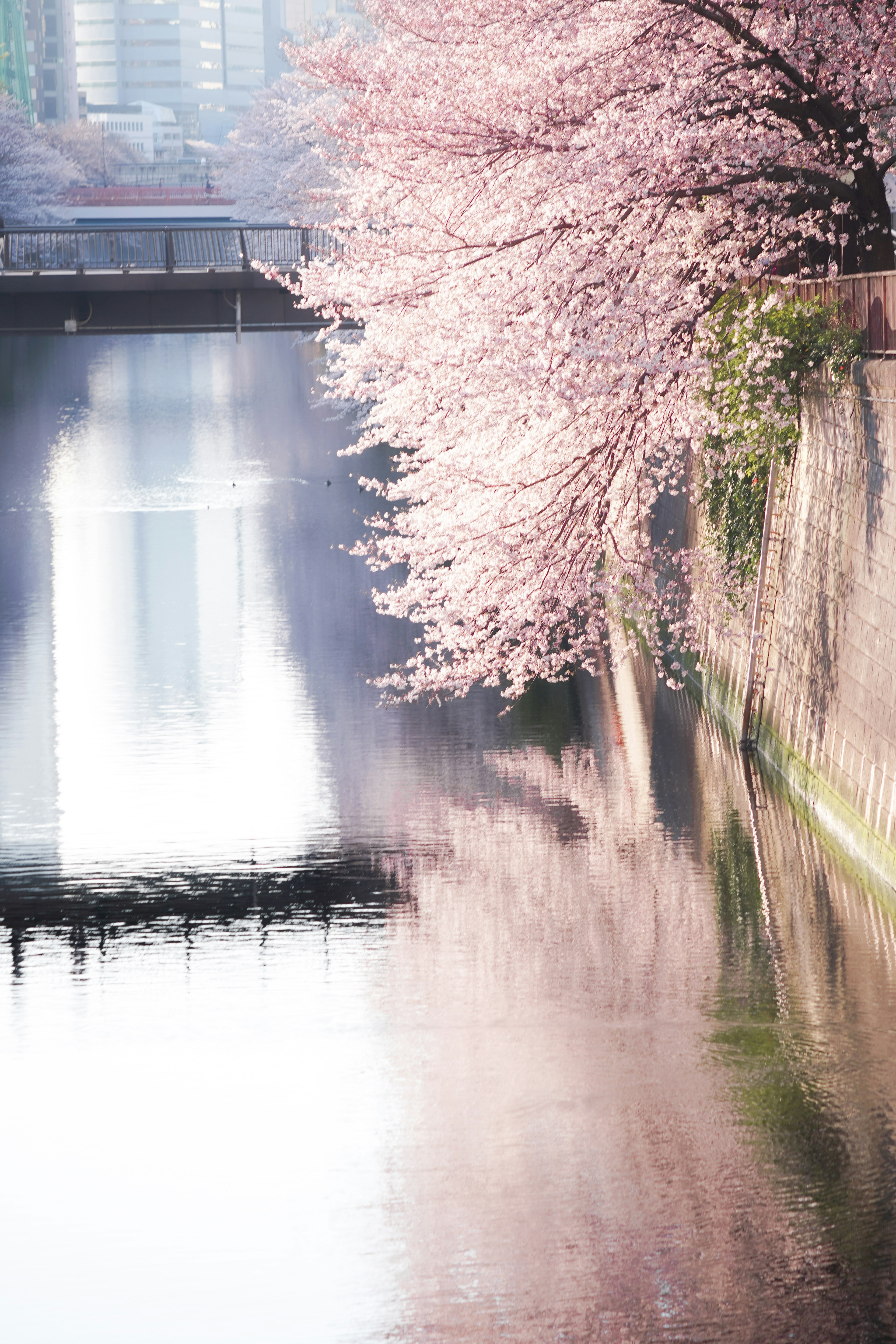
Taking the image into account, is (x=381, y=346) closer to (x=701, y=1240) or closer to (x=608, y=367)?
(x=608, y=367)

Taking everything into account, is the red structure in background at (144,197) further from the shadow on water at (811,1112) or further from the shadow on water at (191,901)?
the shadow on water at (811,1112)

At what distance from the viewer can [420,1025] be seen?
Answer: 11.9 meters

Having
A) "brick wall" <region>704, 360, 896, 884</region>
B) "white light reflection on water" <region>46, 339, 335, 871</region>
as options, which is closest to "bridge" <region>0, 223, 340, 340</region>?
"white light reflection on water" <region>46, 339, 335, 871</region>

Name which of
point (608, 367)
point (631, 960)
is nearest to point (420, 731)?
point (608, 367)

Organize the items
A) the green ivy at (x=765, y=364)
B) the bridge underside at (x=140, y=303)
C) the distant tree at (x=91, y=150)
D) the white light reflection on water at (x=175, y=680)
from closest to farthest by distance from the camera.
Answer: the green ivy at (x=765, y=364) → the white light reflection on water at (x=175, y=680) → the bridge underside at (x=140, y=303) → the distant tree at (x=91, y=150)

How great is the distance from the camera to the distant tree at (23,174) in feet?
284

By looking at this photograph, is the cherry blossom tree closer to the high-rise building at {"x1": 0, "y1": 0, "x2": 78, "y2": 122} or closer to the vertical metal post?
the vertical metal post

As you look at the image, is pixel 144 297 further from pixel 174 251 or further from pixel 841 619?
pixel 841 619

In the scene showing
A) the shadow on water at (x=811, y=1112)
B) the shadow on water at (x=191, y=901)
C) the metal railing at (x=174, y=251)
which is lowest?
the shadow on water at (x=811, y=1112)

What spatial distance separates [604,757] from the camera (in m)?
18.8

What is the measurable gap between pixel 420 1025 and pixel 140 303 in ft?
91.4

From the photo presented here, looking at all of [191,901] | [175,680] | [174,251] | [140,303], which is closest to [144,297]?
[140,303]

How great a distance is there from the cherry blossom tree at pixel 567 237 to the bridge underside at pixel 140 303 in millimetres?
18565

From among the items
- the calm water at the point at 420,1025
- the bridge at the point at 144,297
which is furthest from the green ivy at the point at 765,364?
the bridge at the point at 144,297
